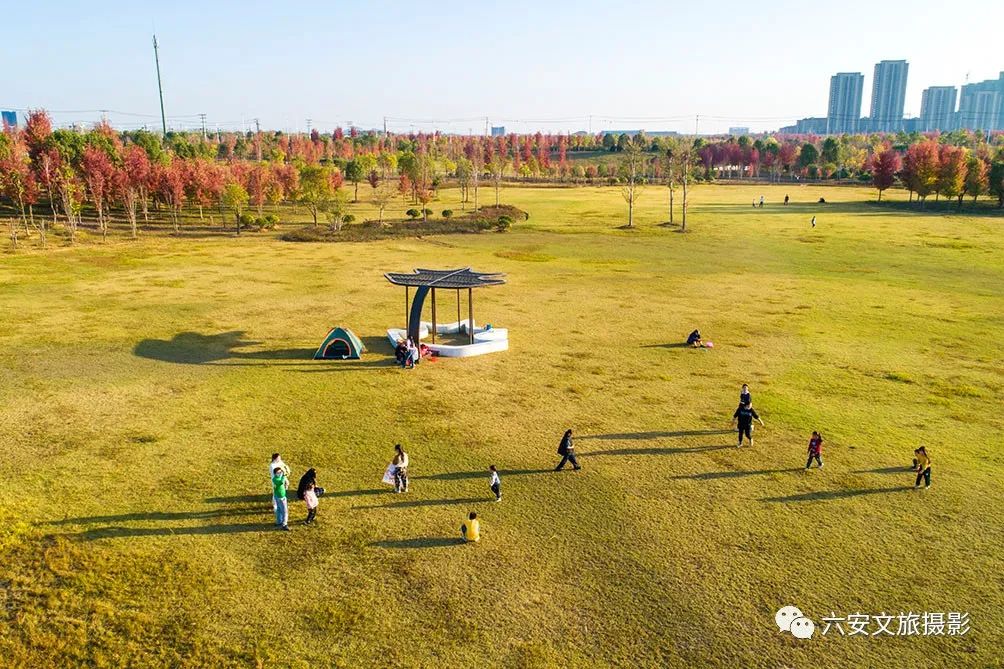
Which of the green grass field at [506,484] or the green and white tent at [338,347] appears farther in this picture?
the green and white tent at [338,347]

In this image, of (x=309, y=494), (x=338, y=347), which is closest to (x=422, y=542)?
(x=309, y=494)

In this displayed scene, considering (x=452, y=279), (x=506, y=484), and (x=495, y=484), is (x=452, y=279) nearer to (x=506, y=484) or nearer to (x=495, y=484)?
(x=506, y=484)

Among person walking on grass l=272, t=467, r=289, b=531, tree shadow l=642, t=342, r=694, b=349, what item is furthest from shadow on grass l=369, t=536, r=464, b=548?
tree shadow l=642, t=342, r=694, b=349

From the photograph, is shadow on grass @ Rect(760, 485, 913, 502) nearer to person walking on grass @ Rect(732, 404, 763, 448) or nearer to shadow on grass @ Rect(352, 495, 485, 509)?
person walking on grass @ Rect(732, 404, 763, 448)

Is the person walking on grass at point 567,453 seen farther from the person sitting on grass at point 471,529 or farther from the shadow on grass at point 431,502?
the person sitting on grass at point 471,529

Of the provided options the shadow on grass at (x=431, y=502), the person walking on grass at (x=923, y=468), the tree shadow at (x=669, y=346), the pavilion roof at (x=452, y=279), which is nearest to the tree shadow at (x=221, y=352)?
the pavilion roof at (x=452, y=279)

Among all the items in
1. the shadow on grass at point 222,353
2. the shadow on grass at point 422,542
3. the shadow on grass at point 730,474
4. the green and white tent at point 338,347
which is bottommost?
the shadow on grass at point 422,542
